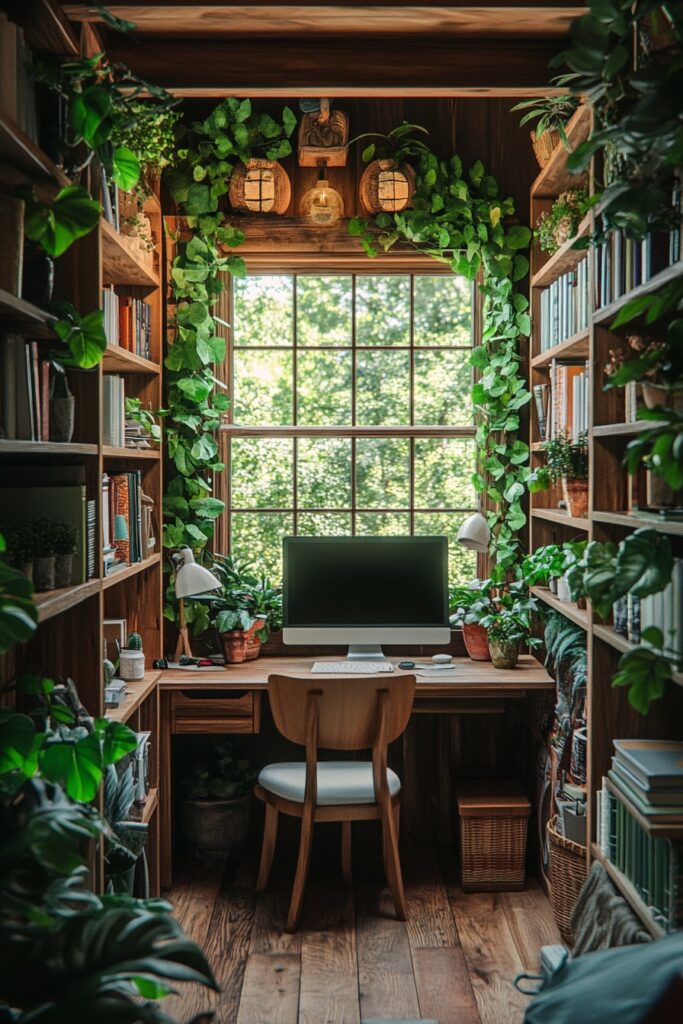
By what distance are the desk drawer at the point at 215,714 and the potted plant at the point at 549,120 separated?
2.20 metres

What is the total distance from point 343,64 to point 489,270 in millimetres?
1259

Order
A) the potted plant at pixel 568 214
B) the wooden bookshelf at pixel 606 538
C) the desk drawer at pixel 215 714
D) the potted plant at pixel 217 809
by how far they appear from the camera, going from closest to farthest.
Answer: the wooden bookshelf at pixel 606 538 < the potted plant at pixel 568 214 < the desk drawer at pixel 215 714 < the potted plant at pixel 217 809

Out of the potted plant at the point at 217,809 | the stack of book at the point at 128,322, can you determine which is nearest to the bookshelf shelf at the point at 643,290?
the stack of book at the point at 128,322

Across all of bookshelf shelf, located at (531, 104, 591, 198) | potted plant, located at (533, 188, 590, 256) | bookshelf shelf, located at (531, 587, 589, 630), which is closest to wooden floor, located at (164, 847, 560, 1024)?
bookshelf shelf, located at (531, 587, 589, 630)

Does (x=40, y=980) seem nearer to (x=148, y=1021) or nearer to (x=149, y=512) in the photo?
(x=148, y=1021)

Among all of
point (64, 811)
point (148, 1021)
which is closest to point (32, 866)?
point (64, 811)

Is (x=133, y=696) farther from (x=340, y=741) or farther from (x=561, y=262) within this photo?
(x=561, y=262)

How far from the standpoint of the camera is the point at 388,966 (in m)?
3.08

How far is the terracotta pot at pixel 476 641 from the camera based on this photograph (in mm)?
3973

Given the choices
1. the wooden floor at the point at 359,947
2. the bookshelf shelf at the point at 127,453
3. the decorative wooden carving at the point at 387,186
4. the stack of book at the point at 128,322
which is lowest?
the wooden floor at the point at 359,947

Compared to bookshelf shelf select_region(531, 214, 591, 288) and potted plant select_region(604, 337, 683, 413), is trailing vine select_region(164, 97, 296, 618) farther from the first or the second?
potted plant select_region(604, 337, 683, 413)

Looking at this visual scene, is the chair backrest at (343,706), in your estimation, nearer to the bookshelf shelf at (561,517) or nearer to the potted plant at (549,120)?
the bookshelf shelf at (561,517)

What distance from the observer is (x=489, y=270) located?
402 centimetres

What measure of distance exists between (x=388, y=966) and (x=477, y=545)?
158cm
